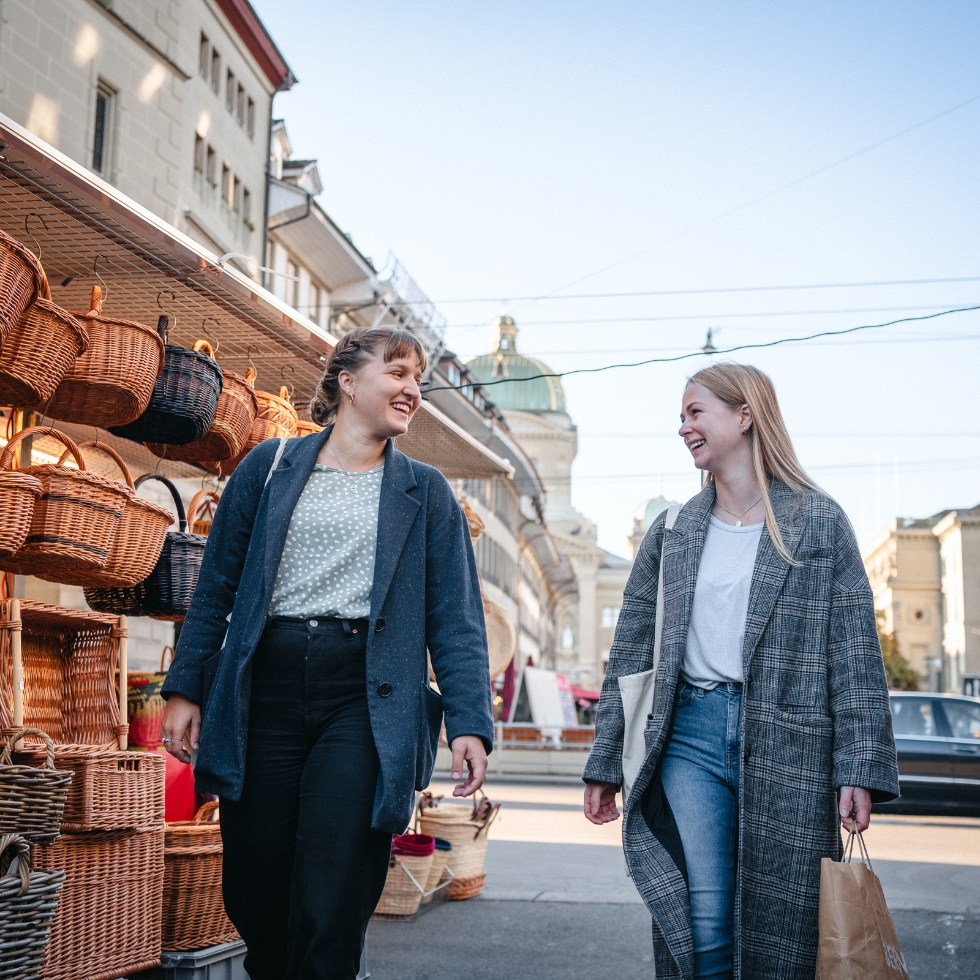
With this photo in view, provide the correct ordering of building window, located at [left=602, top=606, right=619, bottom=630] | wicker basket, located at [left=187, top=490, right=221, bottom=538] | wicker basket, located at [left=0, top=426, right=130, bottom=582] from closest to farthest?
wicker basket, located at [left=0, top=426, right=130, bottom=582] < wicker basket, located at [left=187, top=490, right=221, bottom=538] < building window, located at [left=602, top=606, right=619, bottom=630]

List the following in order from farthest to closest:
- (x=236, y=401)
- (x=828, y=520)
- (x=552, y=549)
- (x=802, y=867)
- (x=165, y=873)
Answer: (x=552, y=549) → (x=236, y=401) → (x=165, y=873) → (x=828, y=520) → (x=802, y=867)

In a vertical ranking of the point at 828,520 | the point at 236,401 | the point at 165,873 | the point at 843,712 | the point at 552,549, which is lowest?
the point at 165,873

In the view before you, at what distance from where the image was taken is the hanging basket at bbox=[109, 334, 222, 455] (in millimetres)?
5848

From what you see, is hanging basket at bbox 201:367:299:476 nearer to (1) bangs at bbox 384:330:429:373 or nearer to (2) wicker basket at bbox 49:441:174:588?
(2) wicker basket at bbox 49:441:174:588

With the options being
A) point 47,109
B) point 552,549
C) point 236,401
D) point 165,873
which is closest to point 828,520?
point 165,873

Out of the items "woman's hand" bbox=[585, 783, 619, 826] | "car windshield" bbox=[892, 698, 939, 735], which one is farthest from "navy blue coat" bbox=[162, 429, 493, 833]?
"car windshield" bbox=[892, 698, 939, 735]

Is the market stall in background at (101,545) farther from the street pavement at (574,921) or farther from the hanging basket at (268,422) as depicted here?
the street pavement at (574,921)

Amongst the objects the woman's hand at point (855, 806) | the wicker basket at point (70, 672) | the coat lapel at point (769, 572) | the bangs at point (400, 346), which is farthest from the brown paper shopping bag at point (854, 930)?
the wicker basket at point (70, 672)

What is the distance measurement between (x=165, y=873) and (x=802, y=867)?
2757mm

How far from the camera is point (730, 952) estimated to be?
Answer: 142 inches

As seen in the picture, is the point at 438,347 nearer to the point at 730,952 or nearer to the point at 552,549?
the point at 730,952

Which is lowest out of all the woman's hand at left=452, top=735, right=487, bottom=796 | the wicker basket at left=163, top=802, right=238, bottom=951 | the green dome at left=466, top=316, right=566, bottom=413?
the wicker basket at left=163, top=802, right=238, bottom=951

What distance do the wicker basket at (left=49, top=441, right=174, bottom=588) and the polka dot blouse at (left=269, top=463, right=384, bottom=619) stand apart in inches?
70.8

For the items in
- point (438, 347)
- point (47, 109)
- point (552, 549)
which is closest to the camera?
point (47, 109)
